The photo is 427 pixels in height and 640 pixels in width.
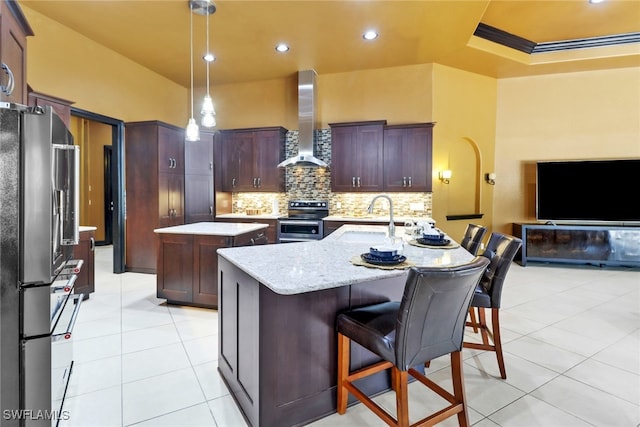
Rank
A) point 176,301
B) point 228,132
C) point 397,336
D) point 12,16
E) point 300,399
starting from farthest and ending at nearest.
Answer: point 228,132
point 176,301
point 12,16
point 300,399
point 397,336

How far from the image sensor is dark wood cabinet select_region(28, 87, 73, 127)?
3.32 m

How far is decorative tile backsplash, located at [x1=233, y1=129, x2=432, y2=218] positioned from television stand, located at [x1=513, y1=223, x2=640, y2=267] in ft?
6.59

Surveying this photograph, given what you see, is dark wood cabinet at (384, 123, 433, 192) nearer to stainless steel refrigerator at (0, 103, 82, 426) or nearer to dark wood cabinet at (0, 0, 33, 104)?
dark wood cabinet at (0, 0, 33, 104)

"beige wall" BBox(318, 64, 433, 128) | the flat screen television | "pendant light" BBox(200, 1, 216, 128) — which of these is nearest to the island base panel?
"pendant light" BBox(200, 1, 216, 128)

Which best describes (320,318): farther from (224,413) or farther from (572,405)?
(572,405)

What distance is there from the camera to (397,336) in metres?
1.45

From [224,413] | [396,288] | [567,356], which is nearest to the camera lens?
[224,413]

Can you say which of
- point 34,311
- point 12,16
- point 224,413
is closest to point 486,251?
point 224,413

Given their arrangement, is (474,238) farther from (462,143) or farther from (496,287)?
(462,143)

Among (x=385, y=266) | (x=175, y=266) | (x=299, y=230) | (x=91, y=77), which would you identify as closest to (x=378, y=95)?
(x=299, y=230)

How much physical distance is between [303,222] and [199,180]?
1919 mm

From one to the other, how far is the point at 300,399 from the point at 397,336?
2.35ft

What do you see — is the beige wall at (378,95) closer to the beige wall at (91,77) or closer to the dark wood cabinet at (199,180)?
the dark wood cabinet at (199,180)

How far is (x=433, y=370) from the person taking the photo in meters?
2.39
